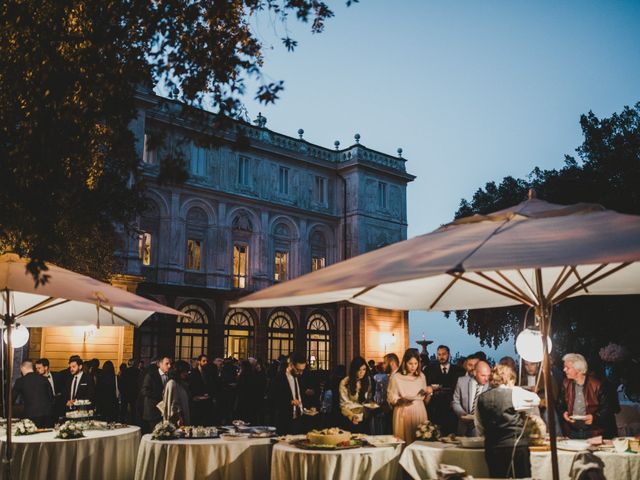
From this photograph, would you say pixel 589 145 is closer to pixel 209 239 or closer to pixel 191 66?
pixel 209 239

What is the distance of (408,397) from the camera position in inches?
313

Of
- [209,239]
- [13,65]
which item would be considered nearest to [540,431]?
[13,65]

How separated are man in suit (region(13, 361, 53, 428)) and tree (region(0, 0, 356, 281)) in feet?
8.49

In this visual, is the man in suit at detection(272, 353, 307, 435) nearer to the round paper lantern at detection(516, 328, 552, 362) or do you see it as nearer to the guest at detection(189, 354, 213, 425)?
the round paper lantern at detection(516, 328, 552, 362)

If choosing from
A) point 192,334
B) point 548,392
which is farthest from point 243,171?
point 548,392

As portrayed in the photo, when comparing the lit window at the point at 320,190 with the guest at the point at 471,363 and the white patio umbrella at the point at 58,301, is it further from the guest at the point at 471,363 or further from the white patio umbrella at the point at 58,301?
the white patio umbrella at the point at 58,301

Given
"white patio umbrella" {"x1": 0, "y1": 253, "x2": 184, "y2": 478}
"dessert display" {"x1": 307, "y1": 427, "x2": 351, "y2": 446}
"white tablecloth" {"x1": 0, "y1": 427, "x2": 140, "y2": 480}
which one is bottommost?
"white tablecloth" {"x1": 0, "y1": 427, "x2": 140, "y2": 480}

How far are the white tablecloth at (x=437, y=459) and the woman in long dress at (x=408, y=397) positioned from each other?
5.01ft

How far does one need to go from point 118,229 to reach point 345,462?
759 inches

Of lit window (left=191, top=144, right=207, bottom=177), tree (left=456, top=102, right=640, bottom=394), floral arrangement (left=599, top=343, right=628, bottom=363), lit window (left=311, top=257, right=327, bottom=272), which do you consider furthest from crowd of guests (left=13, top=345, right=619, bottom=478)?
lit window (left=311, top=257, right=327, bottom=272)

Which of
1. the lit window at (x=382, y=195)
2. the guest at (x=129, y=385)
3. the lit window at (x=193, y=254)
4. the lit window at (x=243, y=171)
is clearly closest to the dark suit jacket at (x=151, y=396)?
the guest at (x=129, y=385)

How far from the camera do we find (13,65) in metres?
8.21

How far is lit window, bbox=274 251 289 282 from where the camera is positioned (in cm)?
2998

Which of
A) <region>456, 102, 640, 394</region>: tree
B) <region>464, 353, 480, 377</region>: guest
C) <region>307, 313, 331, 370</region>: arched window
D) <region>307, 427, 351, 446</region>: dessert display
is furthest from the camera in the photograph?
<region>307, 313, 331, 370</region>: arched window
